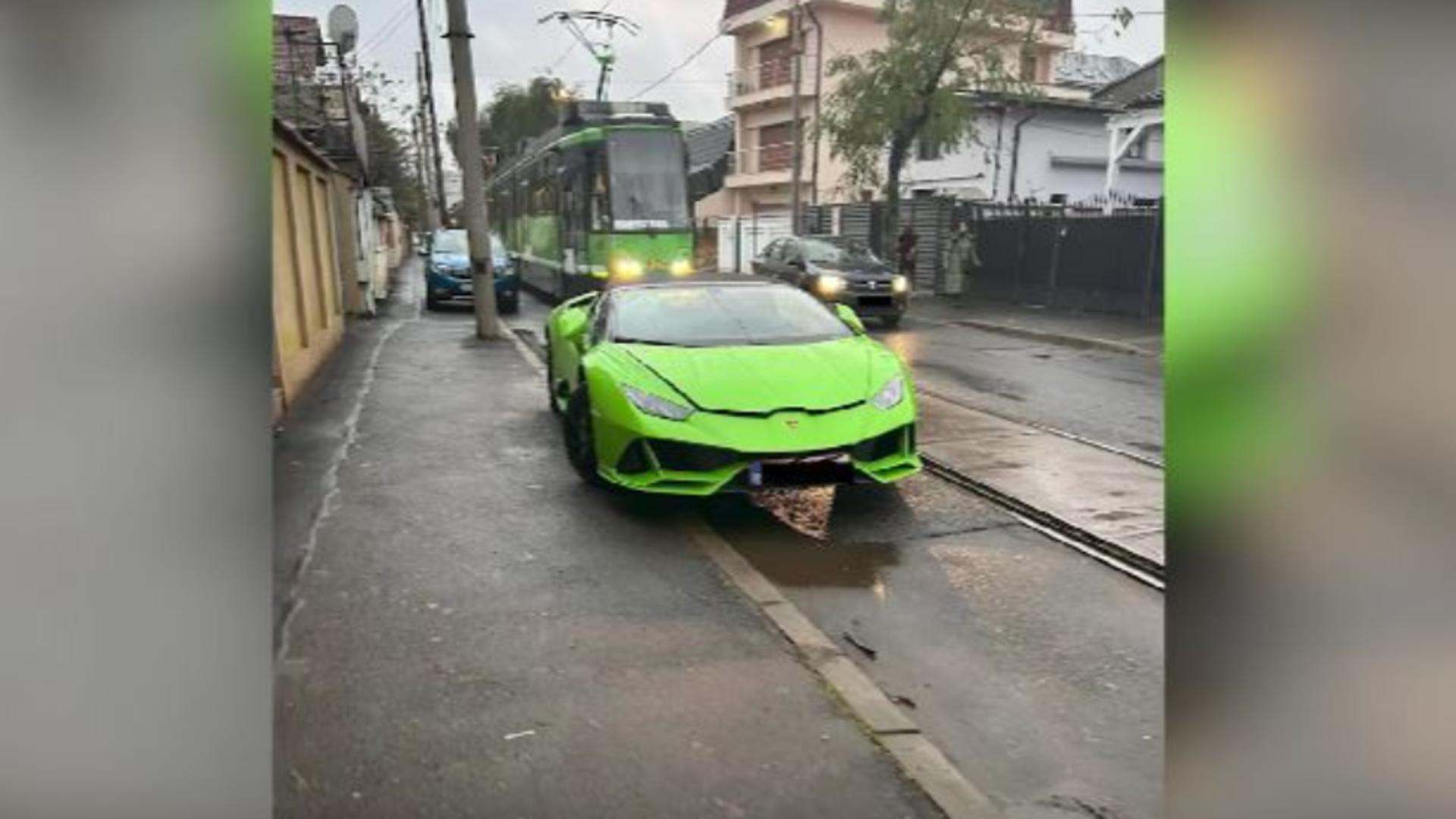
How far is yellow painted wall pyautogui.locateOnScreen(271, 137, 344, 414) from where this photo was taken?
407 inches

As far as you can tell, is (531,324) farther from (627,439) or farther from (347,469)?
(627,439)

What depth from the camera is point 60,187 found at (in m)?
1.53

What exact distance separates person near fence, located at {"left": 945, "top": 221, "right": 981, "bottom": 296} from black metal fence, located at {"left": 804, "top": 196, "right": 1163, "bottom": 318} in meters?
0.11

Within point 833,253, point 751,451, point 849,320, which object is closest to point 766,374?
point 751,451

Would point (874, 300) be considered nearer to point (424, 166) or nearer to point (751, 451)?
point (751, 451)

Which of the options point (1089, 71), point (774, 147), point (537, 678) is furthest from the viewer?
point (774, 147)

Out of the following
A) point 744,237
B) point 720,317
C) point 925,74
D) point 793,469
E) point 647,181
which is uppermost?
point 925,74

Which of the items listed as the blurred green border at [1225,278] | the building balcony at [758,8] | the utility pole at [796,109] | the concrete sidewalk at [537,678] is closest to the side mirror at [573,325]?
the concrete sidewalk at [537,678]

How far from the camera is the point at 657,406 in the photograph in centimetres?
598

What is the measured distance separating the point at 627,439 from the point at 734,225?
101ft

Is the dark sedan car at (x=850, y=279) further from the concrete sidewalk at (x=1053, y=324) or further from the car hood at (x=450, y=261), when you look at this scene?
the car hood at (x=450, y=261)

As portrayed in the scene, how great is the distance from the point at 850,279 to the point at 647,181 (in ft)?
12.8

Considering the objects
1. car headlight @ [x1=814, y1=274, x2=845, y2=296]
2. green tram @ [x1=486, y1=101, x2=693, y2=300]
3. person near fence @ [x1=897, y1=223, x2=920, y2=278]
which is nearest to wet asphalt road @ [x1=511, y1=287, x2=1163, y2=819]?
car headlight @ [x1=814, y1=274, x2=845, y2=296]

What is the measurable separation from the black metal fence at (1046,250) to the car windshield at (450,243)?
31.9 feet
